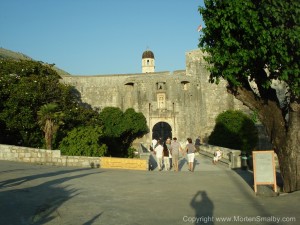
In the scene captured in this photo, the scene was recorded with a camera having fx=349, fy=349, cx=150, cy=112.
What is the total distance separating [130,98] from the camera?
3909cm

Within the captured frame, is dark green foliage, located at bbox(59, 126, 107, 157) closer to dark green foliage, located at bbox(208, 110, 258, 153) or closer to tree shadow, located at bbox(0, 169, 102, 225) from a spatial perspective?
tree shadow, located at bbox(0, 169, 102, 225)

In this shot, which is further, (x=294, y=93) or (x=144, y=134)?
(x=144, y=134)

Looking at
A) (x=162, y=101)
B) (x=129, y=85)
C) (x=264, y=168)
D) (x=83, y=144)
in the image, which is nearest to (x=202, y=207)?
(x=264, y=168)

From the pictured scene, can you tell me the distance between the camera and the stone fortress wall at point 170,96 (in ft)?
125

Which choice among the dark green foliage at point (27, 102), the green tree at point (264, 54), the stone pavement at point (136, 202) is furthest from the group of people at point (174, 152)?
the dark green foliage at point (27, 102)

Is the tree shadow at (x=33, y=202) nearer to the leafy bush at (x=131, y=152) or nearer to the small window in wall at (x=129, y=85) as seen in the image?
the leafy bush at (x=131, y=152)

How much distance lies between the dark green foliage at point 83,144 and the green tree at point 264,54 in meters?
12.1

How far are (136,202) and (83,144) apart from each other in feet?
41.9

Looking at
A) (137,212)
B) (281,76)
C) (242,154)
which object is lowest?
(137,212)

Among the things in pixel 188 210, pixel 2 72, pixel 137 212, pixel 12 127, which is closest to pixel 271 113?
pixel 188 210

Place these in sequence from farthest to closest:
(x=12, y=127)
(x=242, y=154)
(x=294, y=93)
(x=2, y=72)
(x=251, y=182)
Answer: (x=2, y=72)
(x=12, y=127)
(x=242, y=154)
(x=251, y=182)
(x=294, y=93)

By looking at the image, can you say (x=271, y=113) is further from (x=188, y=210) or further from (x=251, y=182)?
(x=188, y=210)

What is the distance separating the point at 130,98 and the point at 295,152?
3039 centimetres

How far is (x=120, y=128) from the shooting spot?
1382 inches
